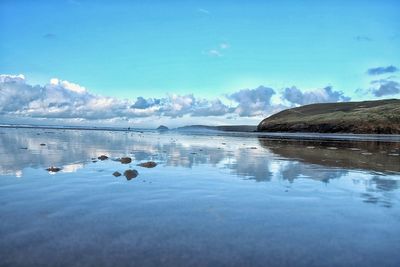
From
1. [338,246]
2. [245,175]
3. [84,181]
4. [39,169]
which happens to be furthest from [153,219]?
[39,169]

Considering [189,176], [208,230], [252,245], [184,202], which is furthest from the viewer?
[189,176]

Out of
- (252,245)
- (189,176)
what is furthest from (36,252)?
(189,176)

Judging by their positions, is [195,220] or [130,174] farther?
[130,174]

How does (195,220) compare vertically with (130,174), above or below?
below

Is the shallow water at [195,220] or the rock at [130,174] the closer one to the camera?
the shallow water at [195,220]

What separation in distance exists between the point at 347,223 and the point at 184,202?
4.59 meters

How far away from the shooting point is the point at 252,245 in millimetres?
6594

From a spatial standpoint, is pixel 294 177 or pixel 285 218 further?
pixel 294 177

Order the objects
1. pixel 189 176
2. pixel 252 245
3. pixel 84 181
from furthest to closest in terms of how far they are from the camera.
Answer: pixel 189 176 < pixel 84 181 < pixel 252 245

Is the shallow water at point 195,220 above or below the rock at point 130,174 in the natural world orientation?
below

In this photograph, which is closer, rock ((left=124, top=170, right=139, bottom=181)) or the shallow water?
the shallow water

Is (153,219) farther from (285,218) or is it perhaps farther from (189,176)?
(189,176)

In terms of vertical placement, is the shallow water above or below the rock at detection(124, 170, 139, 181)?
below

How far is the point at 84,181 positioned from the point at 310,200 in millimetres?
8558
